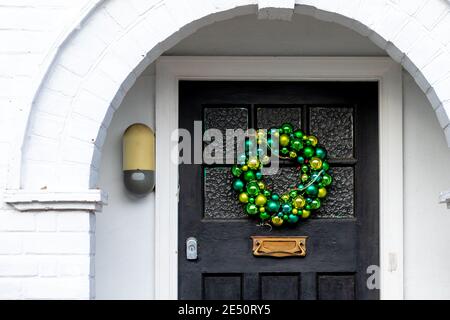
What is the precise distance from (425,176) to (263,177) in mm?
880

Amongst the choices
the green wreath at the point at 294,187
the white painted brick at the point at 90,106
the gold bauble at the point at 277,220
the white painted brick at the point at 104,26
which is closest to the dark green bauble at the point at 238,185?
the green wreath at the point at 294,187

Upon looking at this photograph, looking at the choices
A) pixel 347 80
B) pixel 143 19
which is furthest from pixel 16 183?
pixel 347 80

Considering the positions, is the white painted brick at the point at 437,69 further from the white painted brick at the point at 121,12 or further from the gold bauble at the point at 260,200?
the white painted brick at the point at 121,12

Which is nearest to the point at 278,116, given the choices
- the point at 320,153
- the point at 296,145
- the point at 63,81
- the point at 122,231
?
the point at 296,145

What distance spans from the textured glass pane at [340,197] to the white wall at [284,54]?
1.01 feet

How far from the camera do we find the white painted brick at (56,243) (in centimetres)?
476

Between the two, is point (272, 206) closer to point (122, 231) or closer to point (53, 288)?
point (122, 231)

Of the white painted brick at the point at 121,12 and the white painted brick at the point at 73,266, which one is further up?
the white painted brick at the point at 121,12

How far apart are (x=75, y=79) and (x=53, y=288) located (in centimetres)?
97

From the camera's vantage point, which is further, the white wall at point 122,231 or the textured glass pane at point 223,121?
the textured glass pane at point 223,121

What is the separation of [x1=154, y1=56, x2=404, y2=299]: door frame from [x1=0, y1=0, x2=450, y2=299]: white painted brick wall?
70 centimetres

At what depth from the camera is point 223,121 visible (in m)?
5.73

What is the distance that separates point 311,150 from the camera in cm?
564

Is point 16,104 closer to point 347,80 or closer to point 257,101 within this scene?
point 257,101
